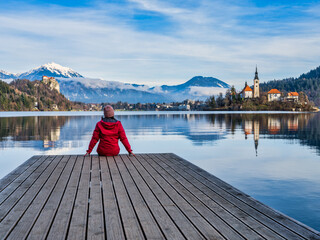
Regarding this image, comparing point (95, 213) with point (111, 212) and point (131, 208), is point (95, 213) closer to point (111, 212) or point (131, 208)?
point (111, 212)

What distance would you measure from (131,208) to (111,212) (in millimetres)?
404

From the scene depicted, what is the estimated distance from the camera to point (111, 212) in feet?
18.9

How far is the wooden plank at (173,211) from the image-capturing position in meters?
4.80

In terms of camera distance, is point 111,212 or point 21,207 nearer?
point 111,212

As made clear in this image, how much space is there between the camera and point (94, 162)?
11.2 meters

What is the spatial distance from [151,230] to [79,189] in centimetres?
305

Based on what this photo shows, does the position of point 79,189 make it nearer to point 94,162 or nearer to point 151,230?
point 151,230

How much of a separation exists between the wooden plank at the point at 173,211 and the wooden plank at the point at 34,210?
6.84 feet

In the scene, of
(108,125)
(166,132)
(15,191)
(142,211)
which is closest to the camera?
(142,211)

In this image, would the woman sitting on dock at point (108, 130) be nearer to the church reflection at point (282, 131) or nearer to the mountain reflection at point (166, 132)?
the church reflection at point (282, 131)

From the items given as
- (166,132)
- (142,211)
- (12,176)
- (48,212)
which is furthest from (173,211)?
(166,132)

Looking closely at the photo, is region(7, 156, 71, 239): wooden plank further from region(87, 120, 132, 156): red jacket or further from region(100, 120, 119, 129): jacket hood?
region(100, 120, 119, 129): jacket hood

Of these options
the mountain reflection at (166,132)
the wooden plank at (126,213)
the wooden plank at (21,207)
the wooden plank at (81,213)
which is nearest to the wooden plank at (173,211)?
the wooden plank at (126,213)

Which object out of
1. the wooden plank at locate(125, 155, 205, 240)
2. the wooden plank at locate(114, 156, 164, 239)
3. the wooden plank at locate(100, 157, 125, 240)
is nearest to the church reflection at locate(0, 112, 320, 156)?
the wooden plank at locate(125, 155, 205, 240)
